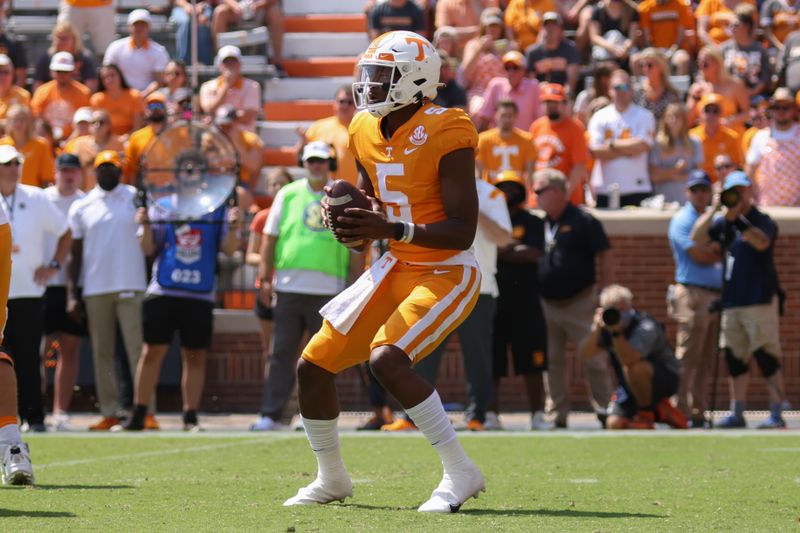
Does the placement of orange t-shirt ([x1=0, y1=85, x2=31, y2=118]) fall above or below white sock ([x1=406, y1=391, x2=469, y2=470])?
above

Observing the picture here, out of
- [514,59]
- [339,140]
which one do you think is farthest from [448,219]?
[514,59]

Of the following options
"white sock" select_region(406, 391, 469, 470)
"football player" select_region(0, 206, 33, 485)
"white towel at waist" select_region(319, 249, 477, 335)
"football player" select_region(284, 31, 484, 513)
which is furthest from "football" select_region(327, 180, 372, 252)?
"football player" select_region(0, 206, 33, 485)

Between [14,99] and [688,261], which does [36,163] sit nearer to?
[14,99]

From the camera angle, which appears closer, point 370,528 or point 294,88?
point 370,528

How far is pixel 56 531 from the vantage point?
6.11 meters

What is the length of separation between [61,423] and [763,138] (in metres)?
7.03

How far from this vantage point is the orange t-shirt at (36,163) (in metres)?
15.0

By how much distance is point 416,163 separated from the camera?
6.95 meters

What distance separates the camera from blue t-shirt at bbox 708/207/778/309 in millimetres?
13086

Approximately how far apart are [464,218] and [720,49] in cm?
1183

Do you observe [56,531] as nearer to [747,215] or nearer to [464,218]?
[464,218]

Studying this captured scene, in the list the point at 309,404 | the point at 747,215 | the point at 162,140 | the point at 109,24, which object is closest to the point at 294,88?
the point at 109,24

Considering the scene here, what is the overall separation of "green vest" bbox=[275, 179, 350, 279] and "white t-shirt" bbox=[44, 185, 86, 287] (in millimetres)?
1924

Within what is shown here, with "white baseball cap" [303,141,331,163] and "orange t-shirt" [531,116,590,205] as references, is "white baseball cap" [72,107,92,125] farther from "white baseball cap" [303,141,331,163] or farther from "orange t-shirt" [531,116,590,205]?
"orange t-shirt" [531,116,590,205]
